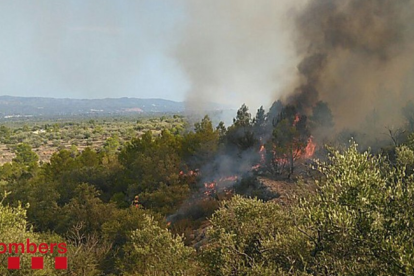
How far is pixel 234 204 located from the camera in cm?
1258

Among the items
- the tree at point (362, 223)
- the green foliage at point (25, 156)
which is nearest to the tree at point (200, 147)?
the tree at point (362, 223)

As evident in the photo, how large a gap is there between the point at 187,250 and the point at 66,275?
647 cm

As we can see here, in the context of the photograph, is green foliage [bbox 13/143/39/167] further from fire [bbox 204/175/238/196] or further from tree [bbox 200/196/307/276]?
tree [bbox 200/196/307/276]

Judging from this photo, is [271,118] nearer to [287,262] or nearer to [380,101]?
[380,101]

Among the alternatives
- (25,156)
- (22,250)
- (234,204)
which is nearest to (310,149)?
(234,204)

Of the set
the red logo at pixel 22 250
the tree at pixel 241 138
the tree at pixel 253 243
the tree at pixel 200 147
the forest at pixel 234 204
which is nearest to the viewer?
the forest at pixel 234 204

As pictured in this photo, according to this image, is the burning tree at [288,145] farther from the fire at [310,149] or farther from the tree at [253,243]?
the tree at [253,243]

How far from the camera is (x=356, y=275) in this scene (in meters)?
7.27

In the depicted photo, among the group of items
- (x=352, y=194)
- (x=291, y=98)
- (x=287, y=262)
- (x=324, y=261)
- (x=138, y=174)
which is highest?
(x=291, y=98)

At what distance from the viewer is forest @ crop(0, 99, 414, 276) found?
25.0ft

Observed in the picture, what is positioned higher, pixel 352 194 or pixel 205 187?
pixel 352 194

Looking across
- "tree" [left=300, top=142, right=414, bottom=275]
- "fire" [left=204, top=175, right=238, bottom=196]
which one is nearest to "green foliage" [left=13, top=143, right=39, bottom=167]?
"fire" [left=204, top=175, right=238, bottom=196]

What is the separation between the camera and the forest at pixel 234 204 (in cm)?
761

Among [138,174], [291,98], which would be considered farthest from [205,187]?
[291,98]
